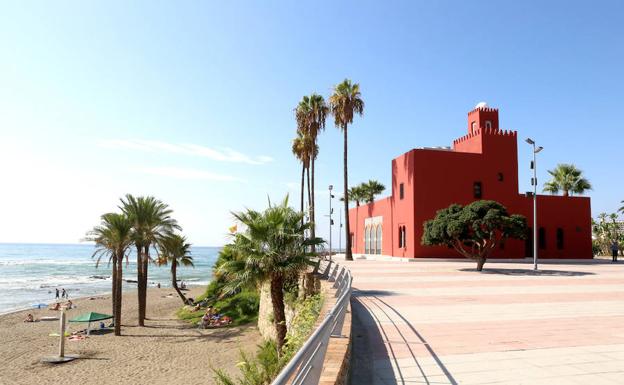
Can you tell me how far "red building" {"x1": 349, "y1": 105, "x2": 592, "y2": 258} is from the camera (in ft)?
119

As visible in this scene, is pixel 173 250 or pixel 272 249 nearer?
pixel 272 249

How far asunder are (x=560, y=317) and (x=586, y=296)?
4.95 metres

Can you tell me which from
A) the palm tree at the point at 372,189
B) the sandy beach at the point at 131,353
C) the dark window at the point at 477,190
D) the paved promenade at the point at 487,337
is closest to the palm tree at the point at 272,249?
the paved promenade at the point at 487,337

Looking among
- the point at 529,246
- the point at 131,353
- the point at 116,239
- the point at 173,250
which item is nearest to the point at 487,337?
the point at 131,353

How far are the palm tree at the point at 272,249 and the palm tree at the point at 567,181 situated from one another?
48.2 m

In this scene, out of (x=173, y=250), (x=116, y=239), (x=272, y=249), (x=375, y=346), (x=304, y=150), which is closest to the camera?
(x=375, y=346)

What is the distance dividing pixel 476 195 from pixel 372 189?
23960 millimetres

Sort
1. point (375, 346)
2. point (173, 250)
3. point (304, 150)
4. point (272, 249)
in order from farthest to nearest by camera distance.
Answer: point (304, 150), point (173, 250), point (272, 249), point (375, 346)

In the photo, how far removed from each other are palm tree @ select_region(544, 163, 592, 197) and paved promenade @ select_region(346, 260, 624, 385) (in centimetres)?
4273

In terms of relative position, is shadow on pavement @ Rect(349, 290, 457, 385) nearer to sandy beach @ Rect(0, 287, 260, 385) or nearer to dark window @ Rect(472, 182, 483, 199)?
sandy beach @ Rect(0, 287, 260, 385)

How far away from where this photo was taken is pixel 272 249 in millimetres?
13586

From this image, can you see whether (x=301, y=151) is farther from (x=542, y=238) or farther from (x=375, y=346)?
(x=375, y=346)

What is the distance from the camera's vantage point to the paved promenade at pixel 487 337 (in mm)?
5859

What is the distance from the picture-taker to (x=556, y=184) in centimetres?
5400
